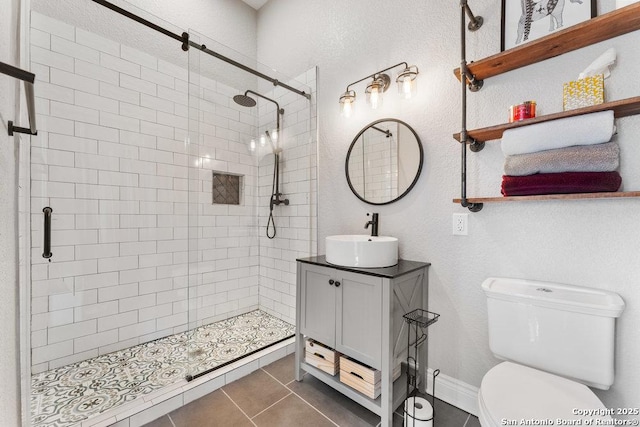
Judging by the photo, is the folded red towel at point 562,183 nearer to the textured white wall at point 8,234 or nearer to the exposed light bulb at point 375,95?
the exposed light bulb at point 375,95

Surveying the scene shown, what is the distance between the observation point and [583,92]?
116 centimetres

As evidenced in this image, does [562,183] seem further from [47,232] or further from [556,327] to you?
[47,232]

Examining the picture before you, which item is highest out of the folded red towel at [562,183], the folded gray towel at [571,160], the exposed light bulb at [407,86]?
the exposed light bulb at [407,86]

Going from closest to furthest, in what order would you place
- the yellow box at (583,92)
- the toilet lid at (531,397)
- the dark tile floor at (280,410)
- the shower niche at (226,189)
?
the toilet lid at (531,397)
the yellow box at (583,92)
the dark tile floor at (280,410)
the shower niche at (226,189)

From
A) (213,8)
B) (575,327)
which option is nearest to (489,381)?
(575,327)

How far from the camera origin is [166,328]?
7.94 feet

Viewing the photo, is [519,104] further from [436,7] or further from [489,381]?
[489,381]

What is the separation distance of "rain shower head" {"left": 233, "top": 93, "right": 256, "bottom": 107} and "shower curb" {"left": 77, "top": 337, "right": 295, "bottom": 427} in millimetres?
2179

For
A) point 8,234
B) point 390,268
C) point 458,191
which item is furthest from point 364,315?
point 8,234

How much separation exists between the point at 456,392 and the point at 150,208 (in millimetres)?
2589

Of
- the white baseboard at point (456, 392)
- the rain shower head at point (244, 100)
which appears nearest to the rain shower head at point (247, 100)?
the rain shower head at point (244, 100)

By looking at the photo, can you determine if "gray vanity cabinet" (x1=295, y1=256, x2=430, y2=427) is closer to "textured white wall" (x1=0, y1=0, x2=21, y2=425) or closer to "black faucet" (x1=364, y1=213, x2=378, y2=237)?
"black faucet" (x1=364, y1=213, x2=378, y2=237)

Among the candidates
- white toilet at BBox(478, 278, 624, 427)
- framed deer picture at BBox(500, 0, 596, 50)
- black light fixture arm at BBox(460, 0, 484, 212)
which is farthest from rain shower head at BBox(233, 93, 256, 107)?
white toilet at BBox(478, 278, 624, 427)

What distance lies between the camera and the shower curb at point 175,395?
1.43 meters
